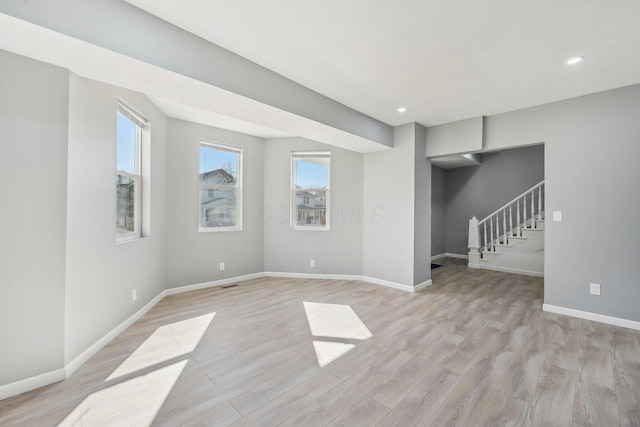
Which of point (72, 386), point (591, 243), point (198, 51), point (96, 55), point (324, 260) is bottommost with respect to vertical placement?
point (72, 386)

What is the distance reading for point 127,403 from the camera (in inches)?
65.0

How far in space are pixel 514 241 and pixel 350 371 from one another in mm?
5122

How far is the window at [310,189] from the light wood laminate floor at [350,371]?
5.90ft

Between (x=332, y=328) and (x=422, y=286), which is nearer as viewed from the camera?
(x=332, y=328)

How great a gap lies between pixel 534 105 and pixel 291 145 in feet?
11.7

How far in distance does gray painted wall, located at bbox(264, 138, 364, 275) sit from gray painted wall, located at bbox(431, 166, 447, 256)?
3.43 metres

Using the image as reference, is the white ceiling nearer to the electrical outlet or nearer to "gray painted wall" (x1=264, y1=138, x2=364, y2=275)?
the electrical outlet

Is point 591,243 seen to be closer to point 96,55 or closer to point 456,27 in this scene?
point 456,27

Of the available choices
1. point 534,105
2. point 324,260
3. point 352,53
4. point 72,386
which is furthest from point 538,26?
point 72,386

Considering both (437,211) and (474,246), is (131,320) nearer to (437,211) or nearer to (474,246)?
(474,246)

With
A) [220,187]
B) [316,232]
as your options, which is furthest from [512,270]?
[220,187]

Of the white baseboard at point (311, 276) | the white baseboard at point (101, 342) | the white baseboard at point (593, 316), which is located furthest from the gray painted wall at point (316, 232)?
the white baseboard at point (593, 316)

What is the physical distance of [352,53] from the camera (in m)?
2.24

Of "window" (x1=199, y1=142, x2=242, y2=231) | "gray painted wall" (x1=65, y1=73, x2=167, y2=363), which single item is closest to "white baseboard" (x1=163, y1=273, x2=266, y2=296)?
"gray painted wall" (x1=65, y1=73, x2=167, y2=363)
